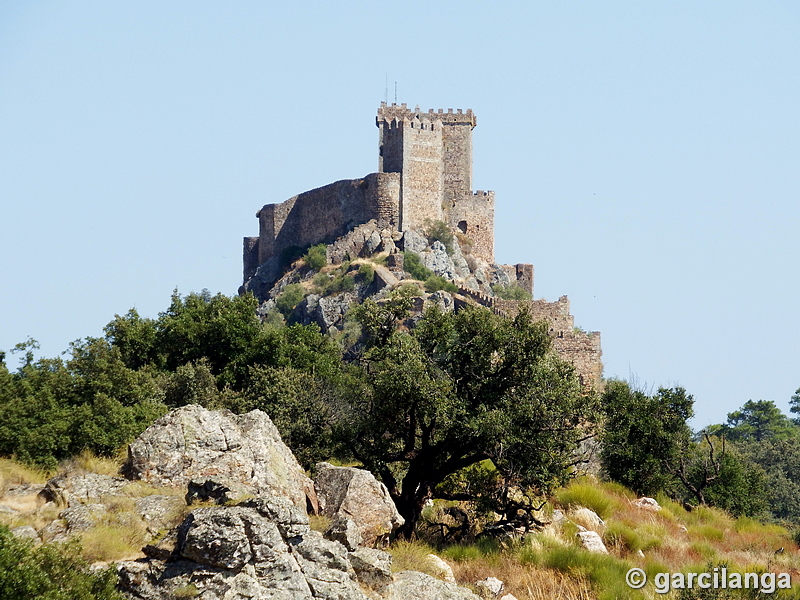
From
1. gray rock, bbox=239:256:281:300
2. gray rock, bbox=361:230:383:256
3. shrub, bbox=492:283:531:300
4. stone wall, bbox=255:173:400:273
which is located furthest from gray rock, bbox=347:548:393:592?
gray rock, bbox=239:256:281:300

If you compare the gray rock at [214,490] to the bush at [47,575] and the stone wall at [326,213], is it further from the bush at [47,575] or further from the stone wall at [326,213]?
the stone wall at [326,213]

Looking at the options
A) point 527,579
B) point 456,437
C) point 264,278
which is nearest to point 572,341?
point 456,437

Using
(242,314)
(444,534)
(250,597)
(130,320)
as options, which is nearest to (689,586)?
(444,534)

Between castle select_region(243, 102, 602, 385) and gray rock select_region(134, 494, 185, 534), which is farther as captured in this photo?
castle select_region(243, 102, 602, 385)

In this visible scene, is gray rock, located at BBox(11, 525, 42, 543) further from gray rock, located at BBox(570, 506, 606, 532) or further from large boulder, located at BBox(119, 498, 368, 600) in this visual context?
gray rock, located at BBox(570, 506, 606, 532)

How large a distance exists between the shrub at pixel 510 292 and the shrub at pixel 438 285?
367cm

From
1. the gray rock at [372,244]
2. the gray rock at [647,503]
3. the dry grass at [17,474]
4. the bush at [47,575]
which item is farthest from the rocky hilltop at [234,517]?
the gray rock at [372,244]

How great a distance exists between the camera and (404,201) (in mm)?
65688

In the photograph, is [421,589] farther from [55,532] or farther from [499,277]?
[499,277]

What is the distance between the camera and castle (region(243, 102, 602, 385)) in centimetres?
6600

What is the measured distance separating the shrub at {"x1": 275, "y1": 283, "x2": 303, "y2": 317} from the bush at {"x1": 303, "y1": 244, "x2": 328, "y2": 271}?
7.05ft

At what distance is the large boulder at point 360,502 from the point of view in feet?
52.6

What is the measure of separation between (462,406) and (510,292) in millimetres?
44782

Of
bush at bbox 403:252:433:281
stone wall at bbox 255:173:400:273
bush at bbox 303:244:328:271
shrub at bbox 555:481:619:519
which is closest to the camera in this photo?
shrub at bbox 555:481:619:519
